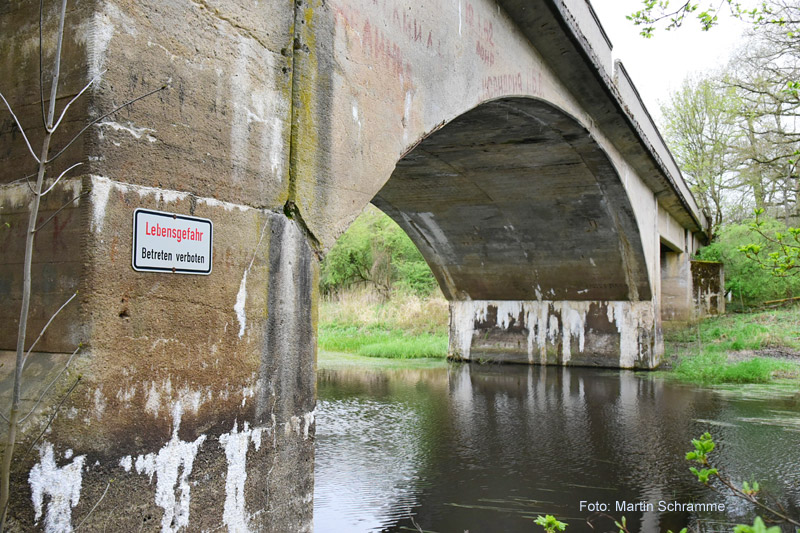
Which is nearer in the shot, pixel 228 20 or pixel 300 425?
pixel 228 20

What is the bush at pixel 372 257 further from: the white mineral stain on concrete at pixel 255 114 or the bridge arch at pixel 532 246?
the white mineral stain on concrete at pixel 255 114

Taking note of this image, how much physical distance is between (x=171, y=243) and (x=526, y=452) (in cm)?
465

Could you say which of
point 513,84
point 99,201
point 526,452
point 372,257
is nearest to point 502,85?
point 513,84

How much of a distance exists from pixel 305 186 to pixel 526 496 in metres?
3.02

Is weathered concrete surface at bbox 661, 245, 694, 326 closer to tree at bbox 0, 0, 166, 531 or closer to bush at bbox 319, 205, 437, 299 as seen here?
bush at bbox 319, 205, 437, 299

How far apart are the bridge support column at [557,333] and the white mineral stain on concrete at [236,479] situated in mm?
11270

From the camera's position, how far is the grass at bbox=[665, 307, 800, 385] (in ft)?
35.8

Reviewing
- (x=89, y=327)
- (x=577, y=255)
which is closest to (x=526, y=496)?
(x=89, y=327)

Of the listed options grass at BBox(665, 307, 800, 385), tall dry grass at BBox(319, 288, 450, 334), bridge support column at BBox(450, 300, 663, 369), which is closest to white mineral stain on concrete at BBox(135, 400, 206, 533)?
grass at BBox(665, 307, 800, 385)

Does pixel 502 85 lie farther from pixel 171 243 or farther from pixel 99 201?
pixel 99 201

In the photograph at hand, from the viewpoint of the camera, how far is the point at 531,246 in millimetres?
12797

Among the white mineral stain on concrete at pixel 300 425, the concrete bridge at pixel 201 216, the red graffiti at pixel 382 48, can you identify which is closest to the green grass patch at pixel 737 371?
the concrete bridge at pixel 201 216

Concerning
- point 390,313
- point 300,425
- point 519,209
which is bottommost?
point 300,425

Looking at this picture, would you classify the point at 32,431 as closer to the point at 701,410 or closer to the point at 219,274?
the point at 219,274
